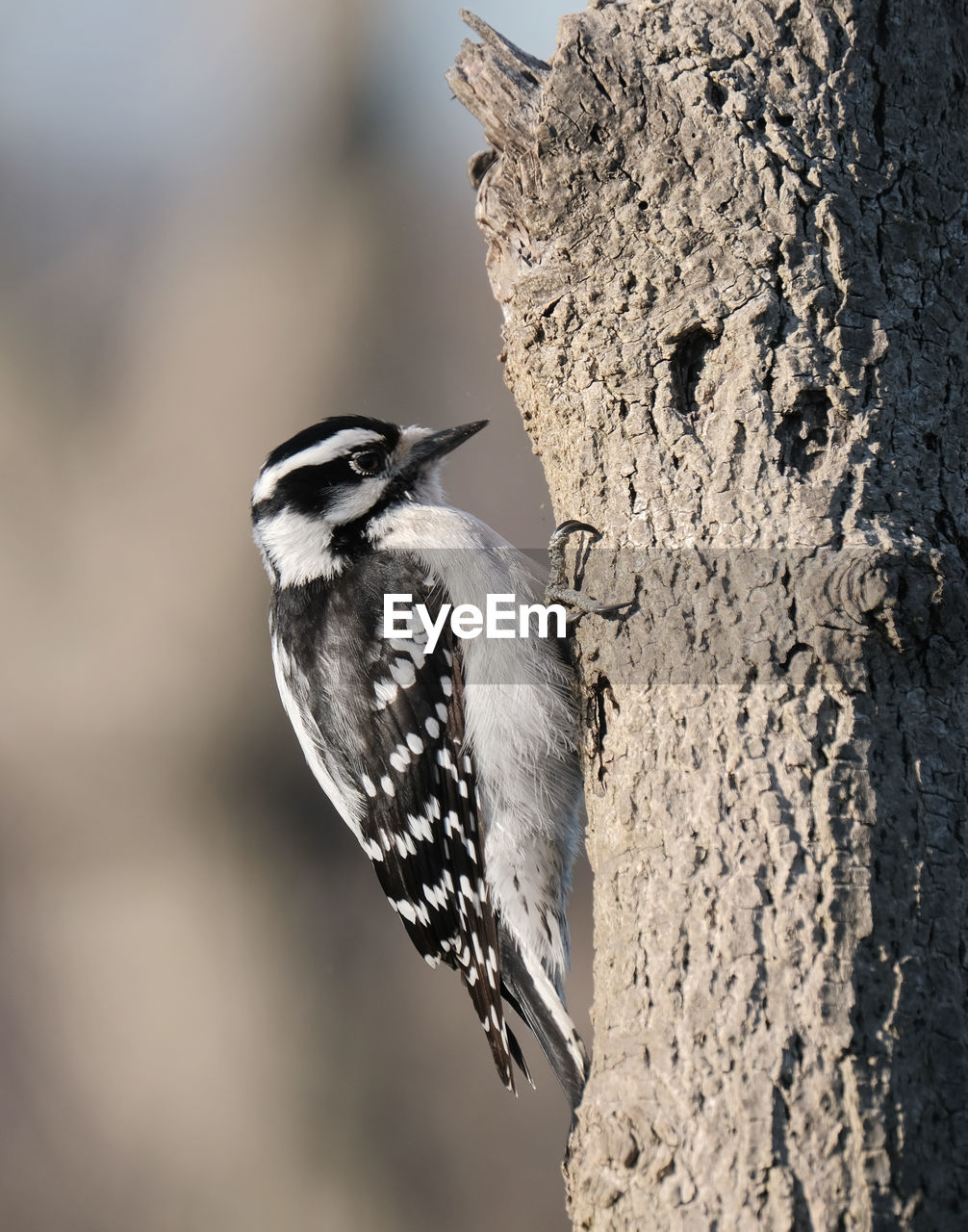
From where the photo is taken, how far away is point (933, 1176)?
4.20 feet

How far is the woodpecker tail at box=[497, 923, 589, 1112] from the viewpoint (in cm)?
228

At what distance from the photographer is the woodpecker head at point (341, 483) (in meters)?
2.60

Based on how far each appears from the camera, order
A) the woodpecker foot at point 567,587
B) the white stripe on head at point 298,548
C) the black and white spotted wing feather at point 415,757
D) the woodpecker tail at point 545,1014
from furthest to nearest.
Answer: the white stripe on head at point 298,548 < the black and white spotted wing feather at point 415,757 < the woodpecker tail at point 545,1014 < the woodpecker foot at point 567,587

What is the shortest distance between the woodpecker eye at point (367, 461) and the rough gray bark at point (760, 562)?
539 millimetres

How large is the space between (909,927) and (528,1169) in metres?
4.20

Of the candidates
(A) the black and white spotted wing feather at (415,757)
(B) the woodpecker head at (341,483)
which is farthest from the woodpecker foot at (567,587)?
(B) the woodpecker head at (341,483)

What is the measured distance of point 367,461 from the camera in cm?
262

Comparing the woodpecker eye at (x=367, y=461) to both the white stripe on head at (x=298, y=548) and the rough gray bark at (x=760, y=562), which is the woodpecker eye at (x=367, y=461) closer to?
the white stripe on head at (x=298, y=548)

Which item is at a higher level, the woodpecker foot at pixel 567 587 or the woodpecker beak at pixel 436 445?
the woodpecker beak at pixel 436 445

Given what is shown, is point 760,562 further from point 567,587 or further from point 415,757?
point 415,757

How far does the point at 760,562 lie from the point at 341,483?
4.17ft

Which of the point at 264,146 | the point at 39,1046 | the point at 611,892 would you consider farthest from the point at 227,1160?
the point at 264,146

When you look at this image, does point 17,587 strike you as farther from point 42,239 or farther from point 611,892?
point 611,892

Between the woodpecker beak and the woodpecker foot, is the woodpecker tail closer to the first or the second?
the woodpecker foot
